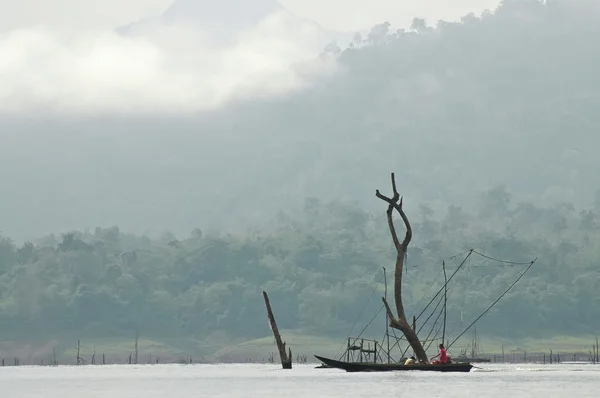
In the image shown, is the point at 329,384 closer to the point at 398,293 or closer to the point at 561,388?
the point at 398,293

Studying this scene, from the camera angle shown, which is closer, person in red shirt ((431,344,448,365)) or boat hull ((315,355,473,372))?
boat hull ((315,355,473,372))

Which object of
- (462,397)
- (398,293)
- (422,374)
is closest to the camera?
(462,397)

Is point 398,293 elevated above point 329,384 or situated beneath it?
elevated above

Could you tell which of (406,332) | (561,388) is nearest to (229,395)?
(406,332)

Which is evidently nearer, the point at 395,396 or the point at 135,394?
the point at 395,396

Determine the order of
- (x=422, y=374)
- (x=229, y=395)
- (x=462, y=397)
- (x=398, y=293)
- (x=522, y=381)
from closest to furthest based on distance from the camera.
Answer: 1. (x=462, y=397)
2. (x=229, y=395)
3. (x=398, y=293)
4. (x=522, y=381)
5. (x=422, y=374)

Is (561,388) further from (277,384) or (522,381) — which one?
(277,384)

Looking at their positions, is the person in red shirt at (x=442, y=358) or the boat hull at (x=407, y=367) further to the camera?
the person in red shirt at (x=442, y=358)

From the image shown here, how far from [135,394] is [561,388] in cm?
4230

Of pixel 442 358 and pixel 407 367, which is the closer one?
pixel 407 367

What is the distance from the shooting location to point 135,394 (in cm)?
13250

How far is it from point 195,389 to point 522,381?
36.7 metres

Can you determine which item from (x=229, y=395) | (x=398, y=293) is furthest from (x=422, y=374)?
(x=229, y=395)

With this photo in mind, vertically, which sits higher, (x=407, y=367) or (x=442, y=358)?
(x=442, y=358)
